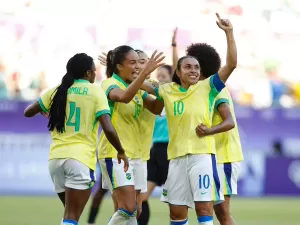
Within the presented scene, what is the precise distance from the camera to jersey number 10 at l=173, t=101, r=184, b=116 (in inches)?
328

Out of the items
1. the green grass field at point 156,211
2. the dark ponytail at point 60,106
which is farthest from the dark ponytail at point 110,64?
the green grass field at point 156,211

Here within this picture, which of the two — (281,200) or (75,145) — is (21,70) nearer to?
(281,200)

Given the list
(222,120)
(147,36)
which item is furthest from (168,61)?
(222,120)

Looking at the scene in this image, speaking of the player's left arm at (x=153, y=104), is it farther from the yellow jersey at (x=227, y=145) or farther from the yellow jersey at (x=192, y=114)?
the yellow jersey at (x=227, y=145)

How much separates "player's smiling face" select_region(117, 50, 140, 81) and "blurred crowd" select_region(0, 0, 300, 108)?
12.6 metres

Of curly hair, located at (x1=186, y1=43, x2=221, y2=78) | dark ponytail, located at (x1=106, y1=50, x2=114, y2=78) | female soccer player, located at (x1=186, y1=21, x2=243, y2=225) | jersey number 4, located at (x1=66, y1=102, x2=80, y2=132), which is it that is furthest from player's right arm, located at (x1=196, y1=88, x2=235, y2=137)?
dark ponytail, located at (x1=106, y1=50, x2=114, y2=78)

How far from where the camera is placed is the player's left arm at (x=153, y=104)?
8766 millimetres

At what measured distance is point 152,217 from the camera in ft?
48.2

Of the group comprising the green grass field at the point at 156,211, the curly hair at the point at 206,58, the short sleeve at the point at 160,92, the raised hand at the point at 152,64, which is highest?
the curly hair at the point at 206,58

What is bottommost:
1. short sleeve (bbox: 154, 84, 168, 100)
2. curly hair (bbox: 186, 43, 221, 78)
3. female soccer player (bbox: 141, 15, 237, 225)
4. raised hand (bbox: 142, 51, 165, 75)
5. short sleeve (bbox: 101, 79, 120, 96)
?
female soccer player (bbox: 141, 15, 237, 225)

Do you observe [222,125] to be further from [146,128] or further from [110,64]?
[110,64]

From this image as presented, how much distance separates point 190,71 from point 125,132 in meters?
1.13

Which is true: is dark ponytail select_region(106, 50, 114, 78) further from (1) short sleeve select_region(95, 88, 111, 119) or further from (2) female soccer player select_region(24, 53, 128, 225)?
(1) short sleeve select_region(95, 88, 111, 119)

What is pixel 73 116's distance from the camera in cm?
806
